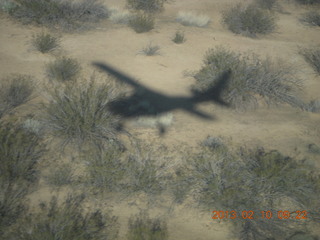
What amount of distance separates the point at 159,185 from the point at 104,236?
4.08 feet

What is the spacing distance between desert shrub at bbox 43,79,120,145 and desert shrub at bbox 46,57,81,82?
211 cm

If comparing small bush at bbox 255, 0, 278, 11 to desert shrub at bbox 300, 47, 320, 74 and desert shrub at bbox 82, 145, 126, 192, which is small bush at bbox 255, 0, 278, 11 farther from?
desert shrub at bbox 82, 145, 126, 192

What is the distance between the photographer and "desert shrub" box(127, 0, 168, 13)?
1377 centimetres

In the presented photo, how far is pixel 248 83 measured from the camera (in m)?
8.20

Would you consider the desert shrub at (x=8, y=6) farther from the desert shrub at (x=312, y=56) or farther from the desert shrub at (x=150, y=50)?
the desert shrub at (x=312, y=56)

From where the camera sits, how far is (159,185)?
4988mm

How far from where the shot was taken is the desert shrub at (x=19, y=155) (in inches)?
188

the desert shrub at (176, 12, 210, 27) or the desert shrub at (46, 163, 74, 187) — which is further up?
the desert shrub at (46, 163, 74, 187)

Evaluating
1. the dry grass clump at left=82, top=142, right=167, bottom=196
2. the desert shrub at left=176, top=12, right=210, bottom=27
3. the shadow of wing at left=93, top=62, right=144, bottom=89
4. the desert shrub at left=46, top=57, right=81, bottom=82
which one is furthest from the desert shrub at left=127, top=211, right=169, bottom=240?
the desert shrub at left=176, top=12, right=210, bottom=27

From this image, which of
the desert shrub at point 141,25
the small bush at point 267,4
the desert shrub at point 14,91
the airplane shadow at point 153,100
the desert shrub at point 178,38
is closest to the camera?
the desert shrub at point 14,91

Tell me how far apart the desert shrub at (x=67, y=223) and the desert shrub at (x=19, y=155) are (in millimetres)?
704

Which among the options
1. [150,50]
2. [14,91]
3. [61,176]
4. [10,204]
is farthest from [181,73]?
[10,204]

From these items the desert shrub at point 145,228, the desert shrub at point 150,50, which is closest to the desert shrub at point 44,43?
the desert shrub at point 150,50

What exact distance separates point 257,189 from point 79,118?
3.44 m
